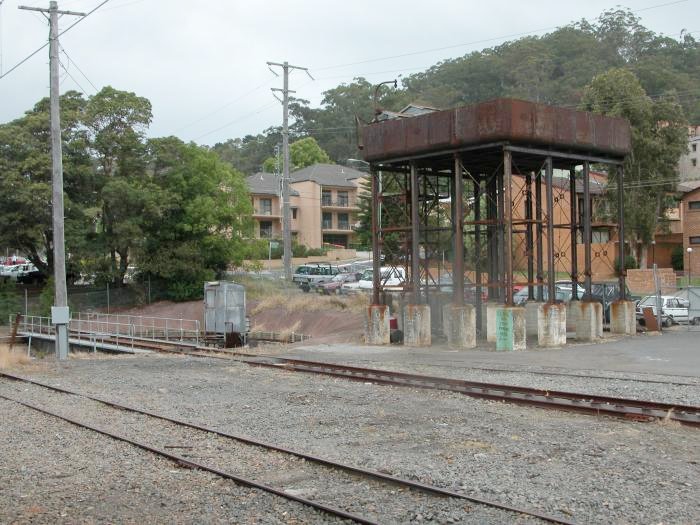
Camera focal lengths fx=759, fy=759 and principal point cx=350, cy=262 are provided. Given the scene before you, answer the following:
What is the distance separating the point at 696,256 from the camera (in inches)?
2167

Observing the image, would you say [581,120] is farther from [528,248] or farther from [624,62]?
[624,62]

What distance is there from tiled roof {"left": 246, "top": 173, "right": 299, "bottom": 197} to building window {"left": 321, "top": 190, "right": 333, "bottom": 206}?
275 cm

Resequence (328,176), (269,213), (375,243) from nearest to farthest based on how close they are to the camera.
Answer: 1. (375,243)
2. (269,213)
3. (328,176)

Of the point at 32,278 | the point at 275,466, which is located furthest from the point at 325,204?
the point at 275,466

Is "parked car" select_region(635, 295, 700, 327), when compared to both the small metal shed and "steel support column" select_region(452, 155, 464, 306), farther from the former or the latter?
the small metal shed

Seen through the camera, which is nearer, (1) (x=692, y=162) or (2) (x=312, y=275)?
(2) (x=312, y=275)

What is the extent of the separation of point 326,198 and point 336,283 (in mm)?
32667

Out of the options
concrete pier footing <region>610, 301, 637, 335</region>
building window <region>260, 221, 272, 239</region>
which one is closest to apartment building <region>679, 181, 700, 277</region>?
concrete pier footing <region>610, 301, 637, 335</region>

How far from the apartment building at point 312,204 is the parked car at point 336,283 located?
2817cm

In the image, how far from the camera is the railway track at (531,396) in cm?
1220

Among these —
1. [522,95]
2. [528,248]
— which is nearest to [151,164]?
[528,248]

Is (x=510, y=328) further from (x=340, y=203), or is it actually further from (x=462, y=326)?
(x=340, y=203)

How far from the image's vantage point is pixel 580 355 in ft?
74.5

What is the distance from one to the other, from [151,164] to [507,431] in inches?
1533
